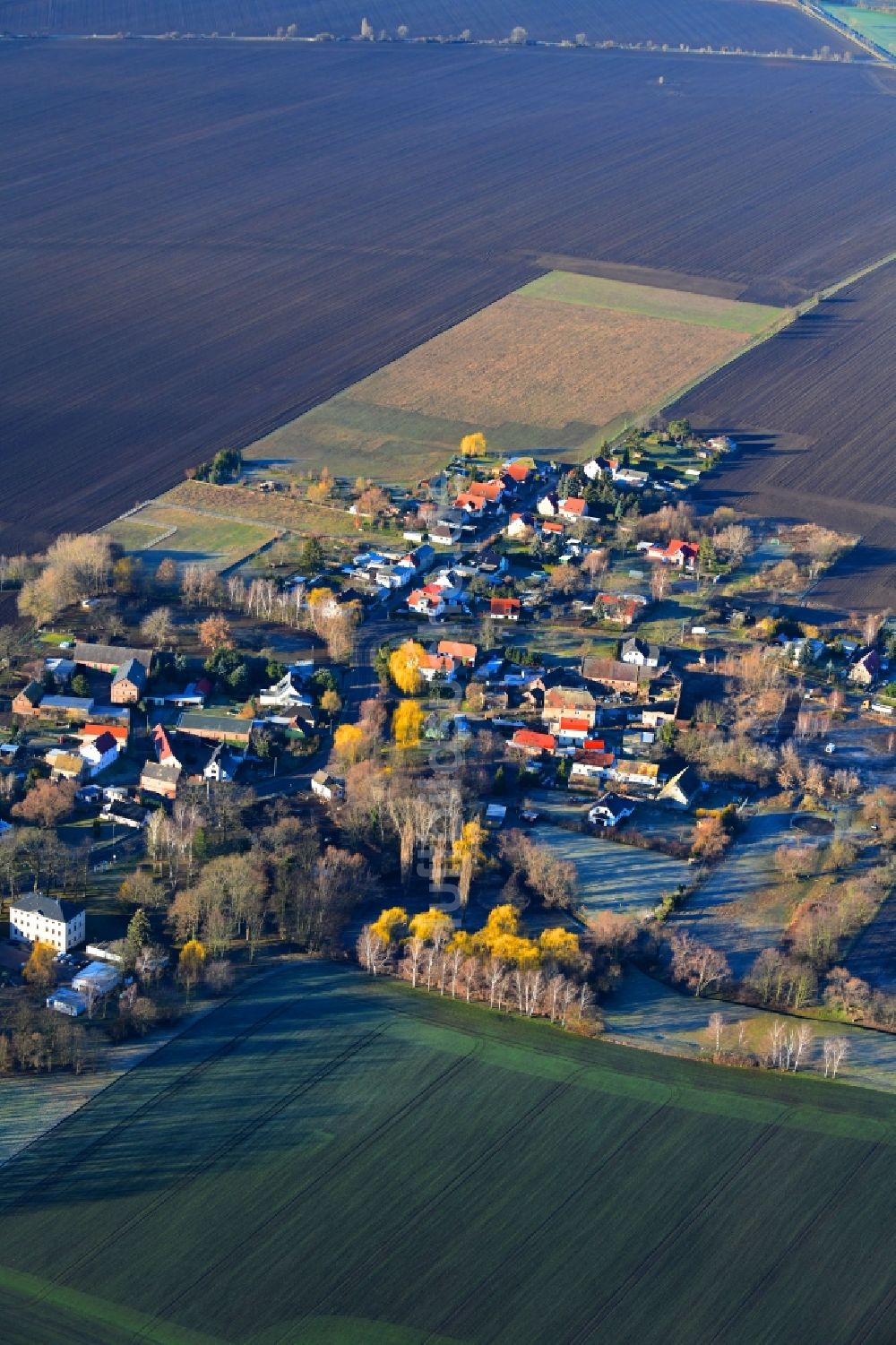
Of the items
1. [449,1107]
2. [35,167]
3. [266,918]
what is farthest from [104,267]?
[449,1107]

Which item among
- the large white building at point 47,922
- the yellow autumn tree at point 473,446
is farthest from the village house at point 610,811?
the yellow autumn tree at point 473,446

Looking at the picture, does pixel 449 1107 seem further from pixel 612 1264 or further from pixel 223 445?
pixel 223 445

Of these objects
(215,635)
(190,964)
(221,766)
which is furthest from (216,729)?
(190,964)

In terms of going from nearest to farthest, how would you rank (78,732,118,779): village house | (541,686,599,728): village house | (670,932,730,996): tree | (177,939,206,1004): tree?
(177,939,206,1004): tree, (670,932,730,996): tree, (78,732,118,779): village house, (541,686,599,728): village house

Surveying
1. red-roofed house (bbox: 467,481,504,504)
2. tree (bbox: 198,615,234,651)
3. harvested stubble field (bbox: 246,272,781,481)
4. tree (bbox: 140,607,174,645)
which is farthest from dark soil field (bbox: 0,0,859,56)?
tree (bbox: 198,615,234,651)

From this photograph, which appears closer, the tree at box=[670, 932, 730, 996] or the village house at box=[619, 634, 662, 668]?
the tree at box=[670, 932, 730, 996]

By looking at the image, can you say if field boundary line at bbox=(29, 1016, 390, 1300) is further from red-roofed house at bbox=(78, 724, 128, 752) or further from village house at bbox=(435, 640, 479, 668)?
village house at bbox=(435, 640, 479, 668)

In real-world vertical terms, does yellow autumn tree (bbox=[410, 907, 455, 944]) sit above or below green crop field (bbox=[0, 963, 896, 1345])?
above
